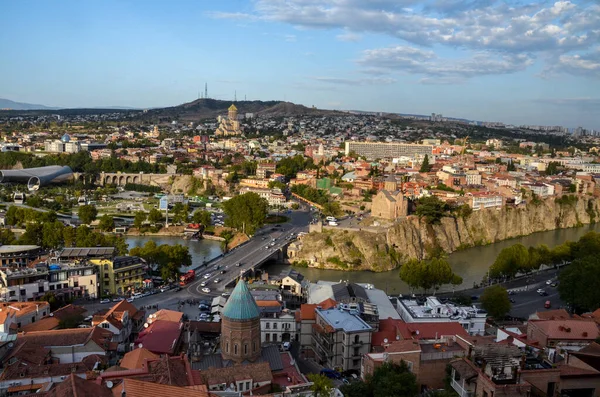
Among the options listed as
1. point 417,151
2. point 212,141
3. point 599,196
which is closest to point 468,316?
point 599,196

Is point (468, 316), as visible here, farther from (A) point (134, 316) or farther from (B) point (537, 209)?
(B) point (537, 209)

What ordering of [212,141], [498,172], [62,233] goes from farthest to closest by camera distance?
[212,141] < [498,172] < [62,233]

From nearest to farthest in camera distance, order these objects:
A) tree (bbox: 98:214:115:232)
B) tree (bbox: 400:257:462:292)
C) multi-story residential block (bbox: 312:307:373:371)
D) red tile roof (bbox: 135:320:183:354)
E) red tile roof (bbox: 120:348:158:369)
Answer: red tile roof (bbox: 120:348:158:369)
red tile roof (bbox: 135:320:183:354)
multi-story residential block (bbox: 312:307:373:371)
tree (bbox: 400:257:462:292)
tree (bbox: 98:214:115:232)

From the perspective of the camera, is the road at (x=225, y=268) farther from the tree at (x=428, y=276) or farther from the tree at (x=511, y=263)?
the tree at (x=511, y=263)

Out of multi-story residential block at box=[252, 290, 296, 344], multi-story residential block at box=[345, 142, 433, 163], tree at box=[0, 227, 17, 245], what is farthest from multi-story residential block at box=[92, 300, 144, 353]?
multi-story residential block at box=[345, 142, 433, 163]

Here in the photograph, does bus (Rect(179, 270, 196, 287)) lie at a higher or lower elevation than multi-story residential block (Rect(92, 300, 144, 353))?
lower

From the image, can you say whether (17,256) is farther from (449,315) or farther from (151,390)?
(449,315)

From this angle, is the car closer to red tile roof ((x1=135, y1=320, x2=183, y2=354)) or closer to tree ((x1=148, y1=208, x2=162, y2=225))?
red tile roof ((x1=135, y1=320, x2=183, y2=354))

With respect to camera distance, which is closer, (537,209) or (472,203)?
(472,203)

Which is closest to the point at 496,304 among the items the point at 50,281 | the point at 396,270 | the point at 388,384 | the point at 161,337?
the point at 396,270
